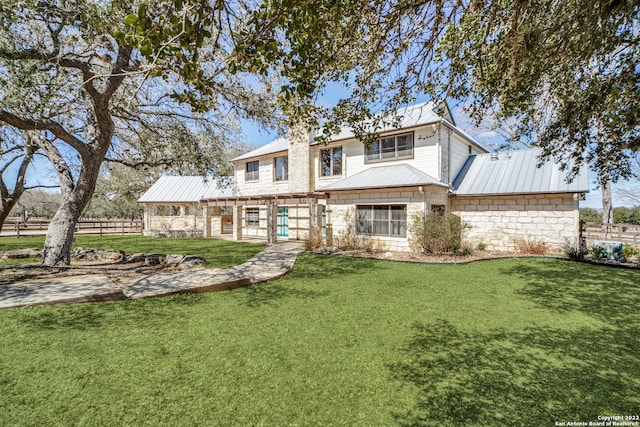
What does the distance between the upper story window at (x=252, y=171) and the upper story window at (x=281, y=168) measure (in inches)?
63.7

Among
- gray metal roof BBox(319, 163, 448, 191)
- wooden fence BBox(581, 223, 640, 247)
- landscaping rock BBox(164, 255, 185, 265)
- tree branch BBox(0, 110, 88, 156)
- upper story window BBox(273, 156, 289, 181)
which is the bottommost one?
landscaping rock BBox(164, 255, 185, 265)

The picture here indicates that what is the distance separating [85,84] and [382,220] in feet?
36.2

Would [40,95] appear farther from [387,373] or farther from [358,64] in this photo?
[387,373]

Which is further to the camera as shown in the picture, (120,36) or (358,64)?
(358,64)

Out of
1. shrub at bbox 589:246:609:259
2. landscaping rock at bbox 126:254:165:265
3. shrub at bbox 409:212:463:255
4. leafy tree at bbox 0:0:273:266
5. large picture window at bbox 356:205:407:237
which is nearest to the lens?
leafy tree at bbox 0:0:273:266

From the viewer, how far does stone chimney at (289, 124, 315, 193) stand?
16.4 metres

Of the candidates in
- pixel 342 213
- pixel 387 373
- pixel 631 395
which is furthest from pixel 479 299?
pixel 342 213

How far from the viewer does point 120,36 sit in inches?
93.4

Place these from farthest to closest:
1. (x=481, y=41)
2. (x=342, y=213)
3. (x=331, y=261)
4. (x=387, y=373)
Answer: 1. (x=342, y=213)
2. (x=331, y=261)
3. (x=481, y=41)
4. (x=387, y=373)

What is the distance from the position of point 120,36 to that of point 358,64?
4.02 metres

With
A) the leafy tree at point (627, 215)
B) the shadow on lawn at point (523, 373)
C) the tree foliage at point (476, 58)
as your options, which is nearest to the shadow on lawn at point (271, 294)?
the shadow on lawn at point (523, 373)

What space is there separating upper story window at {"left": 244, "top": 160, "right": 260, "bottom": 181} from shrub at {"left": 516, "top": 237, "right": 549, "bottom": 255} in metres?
14.9

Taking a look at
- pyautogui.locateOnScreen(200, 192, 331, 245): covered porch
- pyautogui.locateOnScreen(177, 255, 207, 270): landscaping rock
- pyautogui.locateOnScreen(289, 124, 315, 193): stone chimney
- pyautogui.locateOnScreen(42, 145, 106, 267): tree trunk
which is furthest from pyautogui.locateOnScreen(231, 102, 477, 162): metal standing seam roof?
pyautogui.locateOnScreen(42, 145, 106, 267): tree trunk

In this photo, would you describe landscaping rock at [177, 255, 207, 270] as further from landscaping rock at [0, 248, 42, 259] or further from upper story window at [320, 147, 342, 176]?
upper story window at [320, 147, 342, 176]
